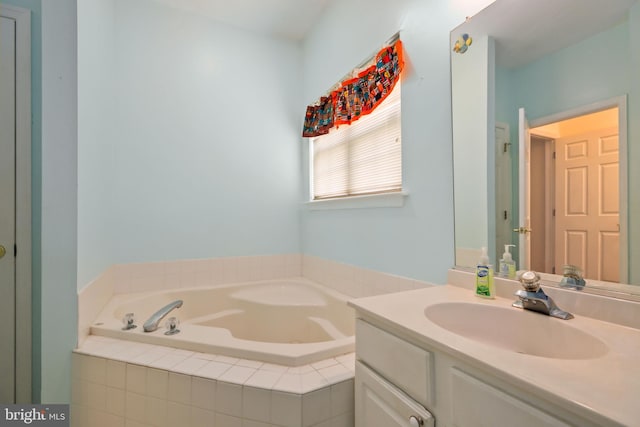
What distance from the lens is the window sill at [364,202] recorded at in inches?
62.1

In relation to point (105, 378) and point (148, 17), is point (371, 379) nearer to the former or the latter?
point (105, 378)

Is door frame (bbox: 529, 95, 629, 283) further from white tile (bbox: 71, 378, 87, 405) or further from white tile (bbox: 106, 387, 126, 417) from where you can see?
white tile (bbox: 71, 378, 87, 405)

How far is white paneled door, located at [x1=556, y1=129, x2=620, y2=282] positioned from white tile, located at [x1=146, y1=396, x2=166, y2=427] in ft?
5.12

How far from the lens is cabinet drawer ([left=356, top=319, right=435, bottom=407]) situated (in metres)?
0.75

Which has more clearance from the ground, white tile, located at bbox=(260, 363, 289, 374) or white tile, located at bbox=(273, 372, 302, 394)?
white tile, located at bbox=(273, 372, 302, 394)

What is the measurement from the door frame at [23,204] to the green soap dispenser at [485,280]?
198 centimetres

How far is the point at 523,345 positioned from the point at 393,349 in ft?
1.36

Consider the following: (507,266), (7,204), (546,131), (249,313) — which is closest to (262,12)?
(7,204)

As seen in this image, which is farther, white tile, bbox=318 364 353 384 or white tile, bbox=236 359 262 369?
white tile, bbox=236 359 262 369

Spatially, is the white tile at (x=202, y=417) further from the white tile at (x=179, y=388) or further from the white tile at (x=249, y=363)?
the white tile at (x=249, y=363)

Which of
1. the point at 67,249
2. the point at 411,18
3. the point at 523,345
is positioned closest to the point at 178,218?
the point at 67,249

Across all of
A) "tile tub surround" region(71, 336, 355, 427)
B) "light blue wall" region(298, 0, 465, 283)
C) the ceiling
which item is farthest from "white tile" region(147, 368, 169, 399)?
the ceiling

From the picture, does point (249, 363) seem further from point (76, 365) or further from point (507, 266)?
point (507, 266)

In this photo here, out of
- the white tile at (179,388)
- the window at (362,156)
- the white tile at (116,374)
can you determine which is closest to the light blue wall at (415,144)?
the window at (362,156)
